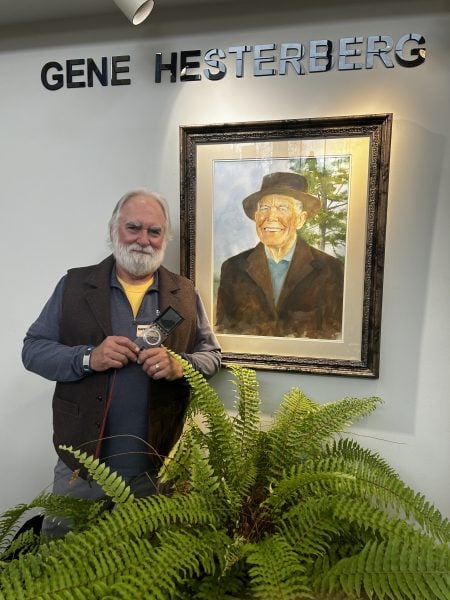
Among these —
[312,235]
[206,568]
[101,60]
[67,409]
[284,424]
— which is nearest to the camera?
[206,568]

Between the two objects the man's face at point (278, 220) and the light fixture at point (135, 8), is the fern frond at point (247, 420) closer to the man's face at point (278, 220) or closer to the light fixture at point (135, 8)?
the man's face at point (278, 220)

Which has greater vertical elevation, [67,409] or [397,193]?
[397,193]

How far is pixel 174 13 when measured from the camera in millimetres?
1553

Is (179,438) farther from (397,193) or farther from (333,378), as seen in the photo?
(397,193)

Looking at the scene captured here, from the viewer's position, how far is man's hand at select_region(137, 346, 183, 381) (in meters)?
1.31

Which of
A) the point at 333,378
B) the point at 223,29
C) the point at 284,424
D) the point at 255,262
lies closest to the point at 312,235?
the point at 255,262

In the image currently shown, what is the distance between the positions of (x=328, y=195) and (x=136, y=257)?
0.74m

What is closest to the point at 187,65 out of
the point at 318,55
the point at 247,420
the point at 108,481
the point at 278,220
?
the point at 318,55

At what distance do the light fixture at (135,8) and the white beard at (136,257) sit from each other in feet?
2.27

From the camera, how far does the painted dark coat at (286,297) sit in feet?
5.01

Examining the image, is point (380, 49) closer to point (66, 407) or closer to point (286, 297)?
point (286, 297)

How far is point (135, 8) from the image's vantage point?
1.25m

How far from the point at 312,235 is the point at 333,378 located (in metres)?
0.56

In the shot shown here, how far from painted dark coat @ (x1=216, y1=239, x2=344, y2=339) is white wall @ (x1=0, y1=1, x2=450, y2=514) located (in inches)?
7.3
